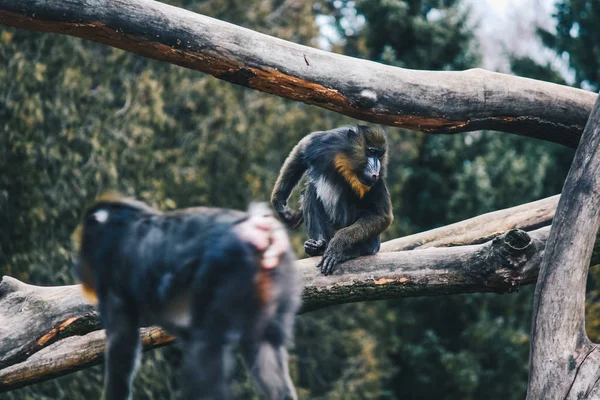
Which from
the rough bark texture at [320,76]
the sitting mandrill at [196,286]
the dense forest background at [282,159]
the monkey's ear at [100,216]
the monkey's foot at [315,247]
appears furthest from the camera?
the dense forest background at [282,159]

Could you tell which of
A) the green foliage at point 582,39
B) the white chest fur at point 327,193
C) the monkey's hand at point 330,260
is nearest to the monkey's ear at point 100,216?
the monkey's hand at point 330,260

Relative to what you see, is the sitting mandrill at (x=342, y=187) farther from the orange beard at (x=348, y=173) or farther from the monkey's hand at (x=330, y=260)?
the monkey's hand at (x=330, y=260)

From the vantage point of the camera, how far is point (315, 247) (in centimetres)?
504

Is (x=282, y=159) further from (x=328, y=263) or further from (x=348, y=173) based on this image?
(x=328, y=263)

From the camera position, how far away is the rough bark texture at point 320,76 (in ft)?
13.3

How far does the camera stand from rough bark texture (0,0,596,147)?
404 cm

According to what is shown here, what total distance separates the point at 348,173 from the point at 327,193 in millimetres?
176

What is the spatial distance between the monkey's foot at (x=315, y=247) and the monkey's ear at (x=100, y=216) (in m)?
1.53

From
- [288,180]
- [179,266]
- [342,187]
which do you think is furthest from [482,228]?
[179,266]

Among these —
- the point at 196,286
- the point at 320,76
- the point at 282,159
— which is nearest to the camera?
the point at 196,286

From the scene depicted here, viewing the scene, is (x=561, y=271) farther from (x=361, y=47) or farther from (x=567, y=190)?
(x=361, y=47)

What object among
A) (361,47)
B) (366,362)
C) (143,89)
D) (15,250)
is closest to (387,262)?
(15,250)

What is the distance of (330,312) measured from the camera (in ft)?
41.3

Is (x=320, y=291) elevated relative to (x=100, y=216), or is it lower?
lower
